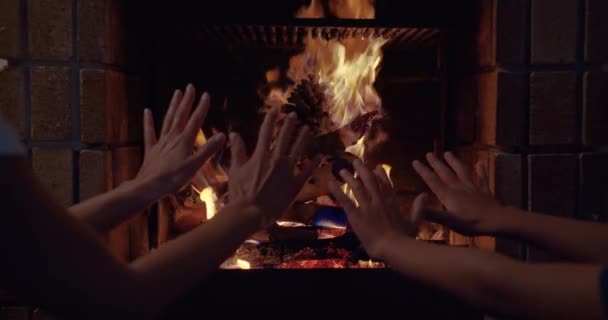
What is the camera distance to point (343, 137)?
6.56 ft

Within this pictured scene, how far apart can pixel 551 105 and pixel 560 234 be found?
0.67 meters

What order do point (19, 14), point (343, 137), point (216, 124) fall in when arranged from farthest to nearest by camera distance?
point (216, 124) < point (343, 137) < point (19, 14)

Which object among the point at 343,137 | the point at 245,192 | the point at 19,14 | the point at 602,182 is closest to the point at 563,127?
the point at 602,182

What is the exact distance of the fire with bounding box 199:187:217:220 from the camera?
1.96 meters

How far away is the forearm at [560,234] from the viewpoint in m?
1.05

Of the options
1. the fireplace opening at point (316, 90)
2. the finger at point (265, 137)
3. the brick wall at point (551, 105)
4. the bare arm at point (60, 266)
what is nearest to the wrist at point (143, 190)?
the finger at point (265, 137)

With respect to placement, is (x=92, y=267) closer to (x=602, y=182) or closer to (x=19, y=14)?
(x=19, y=14)

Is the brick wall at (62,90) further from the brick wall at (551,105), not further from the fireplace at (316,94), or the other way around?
the brick wall at (551,105)

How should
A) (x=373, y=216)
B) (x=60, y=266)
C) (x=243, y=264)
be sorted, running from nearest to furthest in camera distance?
(x=60, y=266) < (x=373, y=216) < (x=243, y=264)

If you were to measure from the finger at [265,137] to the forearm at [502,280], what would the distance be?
0.29 m

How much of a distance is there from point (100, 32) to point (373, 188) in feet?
3.28

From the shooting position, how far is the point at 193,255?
840 millimetres

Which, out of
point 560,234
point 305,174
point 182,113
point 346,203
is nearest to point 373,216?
point 346,203

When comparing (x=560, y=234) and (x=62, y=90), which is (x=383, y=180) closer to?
(x=560, y=234)
